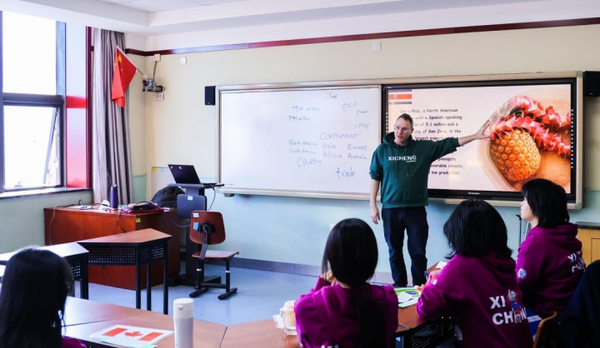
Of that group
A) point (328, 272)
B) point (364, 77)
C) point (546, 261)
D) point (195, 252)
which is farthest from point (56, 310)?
point (364, 77)

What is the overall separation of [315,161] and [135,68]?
250cm

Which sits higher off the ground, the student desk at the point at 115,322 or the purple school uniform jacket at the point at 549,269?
the purple school uniform jacket at the point at 549,269

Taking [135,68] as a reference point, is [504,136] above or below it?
below

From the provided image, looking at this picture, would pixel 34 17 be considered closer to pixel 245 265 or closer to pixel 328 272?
pixel 245 265

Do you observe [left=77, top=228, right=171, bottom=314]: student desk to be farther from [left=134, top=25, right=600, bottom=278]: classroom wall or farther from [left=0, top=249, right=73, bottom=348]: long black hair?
[left=0, top=249, right=73, bottom=348]: long black hair

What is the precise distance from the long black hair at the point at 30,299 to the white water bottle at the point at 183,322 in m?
0.41

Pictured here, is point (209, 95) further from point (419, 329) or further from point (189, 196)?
point (419, 329)

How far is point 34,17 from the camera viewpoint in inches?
242

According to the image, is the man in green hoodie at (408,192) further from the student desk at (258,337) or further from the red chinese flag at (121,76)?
the red chinese flag at (121,76)

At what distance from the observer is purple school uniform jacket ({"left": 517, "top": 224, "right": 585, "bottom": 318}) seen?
2568 mm

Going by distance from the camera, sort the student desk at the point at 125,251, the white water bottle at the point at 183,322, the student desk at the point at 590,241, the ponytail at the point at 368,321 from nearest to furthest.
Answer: the ponytail at the point at 368,321, the white water bottle at the point at 183,322, the student desk at the point at 125,251, the student desk at the point at 590,241

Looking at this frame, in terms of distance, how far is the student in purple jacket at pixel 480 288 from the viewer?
7.32ft

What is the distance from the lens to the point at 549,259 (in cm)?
257

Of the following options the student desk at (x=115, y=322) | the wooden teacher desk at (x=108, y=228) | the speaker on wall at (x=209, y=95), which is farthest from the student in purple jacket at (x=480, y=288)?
the speaker on wall at (x=209, y=95)
